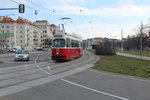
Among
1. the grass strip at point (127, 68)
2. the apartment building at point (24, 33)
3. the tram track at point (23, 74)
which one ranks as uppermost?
the apartment building at point (24, 33)

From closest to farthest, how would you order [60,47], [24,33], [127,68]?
[127,68]
[60,47]
[24,33]

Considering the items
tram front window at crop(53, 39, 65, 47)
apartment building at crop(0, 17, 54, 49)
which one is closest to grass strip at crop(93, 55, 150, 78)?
tram front window at crop(53, 39, 65, 47)

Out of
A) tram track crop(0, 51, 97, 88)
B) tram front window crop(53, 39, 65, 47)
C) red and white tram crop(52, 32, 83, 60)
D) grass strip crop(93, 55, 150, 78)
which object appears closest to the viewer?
tram track crop(0, 51, 97, 88)

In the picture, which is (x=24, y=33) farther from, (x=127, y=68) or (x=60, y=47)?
(x=127, y=68)

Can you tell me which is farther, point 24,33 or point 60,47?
point 24,33

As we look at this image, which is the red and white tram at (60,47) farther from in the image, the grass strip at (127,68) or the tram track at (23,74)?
the tram track at (23,74)

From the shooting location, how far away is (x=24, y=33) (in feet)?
432

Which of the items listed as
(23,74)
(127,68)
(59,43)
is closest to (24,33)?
(59,43)

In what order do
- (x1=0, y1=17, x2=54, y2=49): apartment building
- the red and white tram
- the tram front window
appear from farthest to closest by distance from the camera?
(x1=0, y1=17, x2=54, y2=49): apartment building < the tram front window < the red and white tram

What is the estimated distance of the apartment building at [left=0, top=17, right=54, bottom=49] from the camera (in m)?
125

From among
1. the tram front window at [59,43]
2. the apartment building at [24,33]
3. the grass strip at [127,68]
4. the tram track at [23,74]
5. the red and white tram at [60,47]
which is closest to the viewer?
the tram track at [23,74]

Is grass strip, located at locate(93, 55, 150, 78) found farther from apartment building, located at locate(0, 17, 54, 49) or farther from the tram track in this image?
apartment building, located at locate(0, 17, 54, 49)

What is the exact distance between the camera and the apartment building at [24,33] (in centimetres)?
12519

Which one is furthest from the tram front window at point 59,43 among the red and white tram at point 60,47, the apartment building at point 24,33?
the apartment building at point 24,33
